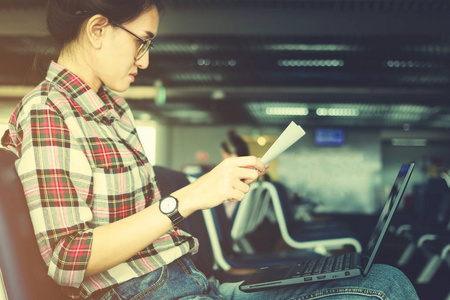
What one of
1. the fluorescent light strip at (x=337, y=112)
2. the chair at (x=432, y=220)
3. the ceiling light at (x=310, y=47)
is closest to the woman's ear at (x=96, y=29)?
the chair at (x=432, y=220)

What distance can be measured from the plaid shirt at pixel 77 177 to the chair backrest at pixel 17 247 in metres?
→ 0.02

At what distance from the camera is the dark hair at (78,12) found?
3.17 feet

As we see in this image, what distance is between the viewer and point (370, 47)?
7.69 meters

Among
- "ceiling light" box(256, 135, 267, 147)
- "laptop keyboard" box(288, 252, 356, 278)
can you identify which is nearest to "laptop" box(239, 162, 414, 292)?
"laptop keyboard" box(288, 252, 356, 278)

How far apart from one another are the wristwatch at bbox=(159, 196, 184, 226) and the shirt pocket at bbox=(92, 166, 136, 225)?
12cm

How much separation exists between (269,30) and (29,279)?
19.3 feet

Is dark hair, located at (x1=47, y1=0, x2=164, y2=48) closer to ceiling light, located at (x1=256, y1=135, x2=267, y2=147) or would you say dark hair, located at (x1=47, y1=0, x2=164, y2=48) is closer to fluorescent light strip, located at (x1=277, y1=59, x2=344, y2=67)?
fluorescent light strip, located at (x1=277, y1=59, x2=344, y2=67)

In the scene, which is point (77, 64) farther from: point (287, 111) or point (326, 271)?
point (287, 111)

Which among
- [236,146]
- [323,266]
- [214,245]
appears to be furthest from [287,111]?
[323,266]

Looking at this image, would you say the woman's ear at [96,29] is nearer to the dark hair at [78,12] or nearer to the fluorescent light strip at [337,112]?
the dark hair at [78,12]

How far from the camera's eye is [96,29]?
3.23 ft

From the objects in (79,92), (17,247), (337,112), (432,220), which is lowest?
(432,220)

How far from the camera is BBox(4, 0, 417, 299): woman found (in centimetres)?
82

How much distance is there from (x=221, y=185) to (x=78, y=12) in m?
0.48
